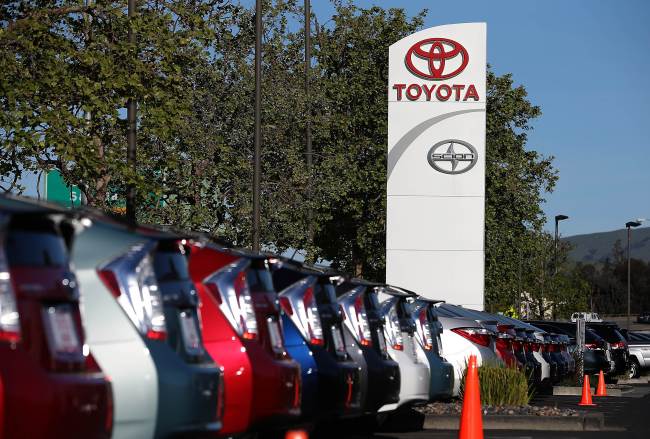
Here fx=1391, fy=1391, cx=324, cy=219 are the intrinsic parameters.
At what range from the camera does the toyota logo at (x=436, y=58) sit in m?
33.6

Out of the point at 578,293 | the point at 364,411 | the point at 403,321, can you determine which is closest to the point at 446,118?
the point at 403,321

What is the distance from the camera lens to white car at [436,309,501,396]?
1689cm

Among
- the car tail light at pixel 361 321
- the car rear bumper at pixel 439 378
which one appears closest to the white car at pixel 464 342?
the car rear bumper at pixel 439 378

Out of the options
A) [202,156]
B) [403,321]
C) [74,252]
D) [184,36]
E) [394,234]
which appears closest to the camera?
[74,252]

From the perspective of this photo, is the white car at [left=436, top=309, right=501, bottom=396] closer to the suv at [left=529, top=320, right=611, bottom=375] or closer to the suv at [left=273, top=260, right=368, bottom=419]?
the suv at [left=273, top=260, right=368, bottom=419]

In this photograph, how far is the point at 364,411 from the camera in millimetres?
10906

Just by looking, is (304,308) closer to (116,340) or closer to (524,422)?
(116,340)

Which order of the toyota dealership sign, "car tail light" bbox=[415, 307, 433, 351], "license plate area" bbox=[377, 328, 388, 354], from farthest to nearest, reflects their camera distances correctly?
the toyota dealership sign → "car tail light" bbox=[415, 307, 433, 351] → "license plate area" bbox=[377, 328, 388, 354]

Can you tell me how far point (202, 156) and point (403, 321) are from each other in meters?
18.6

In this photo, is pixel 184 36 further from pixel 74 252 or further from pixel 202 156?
pixel 74 252

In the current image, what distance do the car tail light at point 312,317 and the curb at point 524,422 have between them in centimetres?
592

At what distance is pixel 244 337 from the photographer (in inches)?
325

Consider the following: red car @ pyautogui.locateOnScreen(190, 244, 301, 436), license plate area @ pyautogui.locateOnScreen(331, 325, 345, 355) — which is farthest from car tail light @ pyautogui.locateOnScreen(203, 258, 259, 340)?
license plate area @ pyautogui.locateOnScreen(331, 325, 345, 355)

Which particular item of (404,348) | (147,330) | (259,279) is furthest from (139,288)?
(404,348)
